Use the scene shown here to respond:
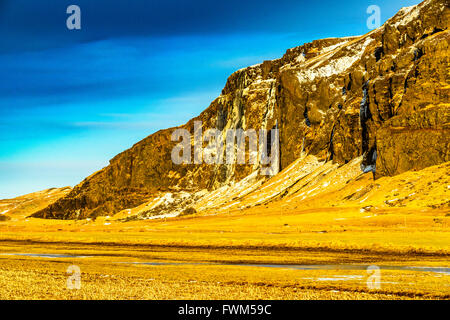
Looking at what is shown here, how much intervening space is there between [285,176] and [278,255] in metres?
135

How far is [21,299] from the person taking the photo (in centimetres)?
2559

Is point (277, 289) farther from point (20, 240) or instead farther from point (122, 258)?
point (20, 240)

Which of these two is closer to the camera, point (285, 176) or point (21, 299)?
point (21, 299)

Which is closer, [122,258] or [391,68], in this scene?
[122,258]

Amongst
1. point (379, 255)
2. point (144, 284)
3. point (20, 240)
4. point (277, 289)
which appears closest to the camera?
point (277, 289)

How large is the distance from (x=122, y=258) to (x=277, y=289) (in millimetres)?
27324

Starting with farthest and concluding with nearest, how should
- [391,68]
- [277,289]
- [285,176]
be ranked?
[285,176] < [391,68] < [277,289]

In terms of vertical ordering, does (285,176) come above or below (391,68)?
below

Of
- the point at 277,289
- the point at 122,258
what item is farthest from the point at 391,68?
the point at 277,289

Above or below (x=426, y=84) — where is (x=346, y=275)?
below

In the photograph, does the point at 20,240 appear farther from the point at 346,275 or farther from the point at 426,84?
the point at 426,84

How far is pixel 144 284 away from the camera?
32406mm

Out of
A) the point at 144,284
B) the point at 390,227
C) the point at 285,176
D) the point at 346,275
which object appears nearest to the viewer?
the point at 144,284
